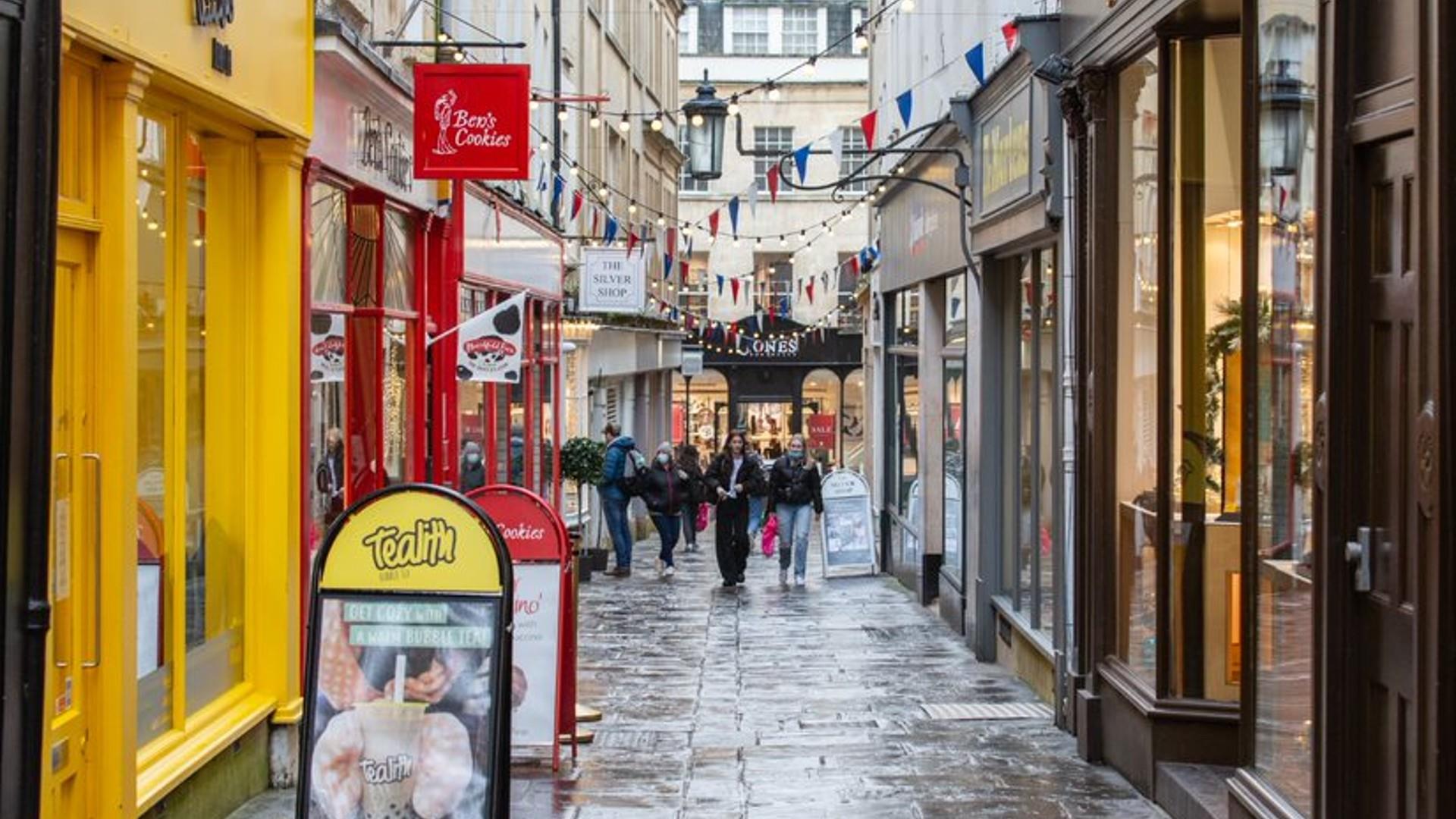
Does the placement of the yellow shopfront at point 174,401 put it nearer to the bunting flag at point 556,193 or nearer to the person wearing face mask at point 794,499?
the bunting flag at point 556,193

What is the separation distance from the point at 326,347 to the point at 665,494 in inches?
479

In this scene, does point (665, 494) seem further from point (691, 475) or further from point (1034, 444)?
point (1034, 444)

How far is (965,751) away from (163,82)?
18.7 ft

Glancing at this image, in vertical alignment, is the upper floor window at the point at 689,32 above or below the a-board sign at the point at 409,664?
above

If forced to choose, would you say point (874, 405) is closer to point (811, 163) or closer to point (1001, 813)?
point (1001, 813)

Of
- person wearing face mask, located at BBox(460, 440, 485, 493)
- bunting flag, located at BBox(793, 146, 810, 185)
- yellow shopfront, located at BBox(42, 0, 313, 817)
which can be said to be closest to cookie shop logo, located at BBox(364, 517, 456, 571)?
yellow shopfront, located at BBox(42, 0, 313, 817)

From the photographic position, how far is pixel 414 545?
24.7ft

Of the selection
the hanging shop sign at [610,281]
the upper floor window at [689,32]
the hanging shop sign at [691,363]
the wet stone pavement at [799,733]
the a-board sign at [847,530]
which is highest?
the upper floor window at [689,32]

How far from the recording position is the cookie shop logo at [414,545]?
7.50 m

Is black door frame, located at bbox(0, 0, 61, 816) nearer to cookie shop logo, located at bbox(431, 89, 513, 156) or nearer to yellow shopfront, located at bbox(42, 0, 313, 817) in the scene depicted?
yellow shopfront, located at bbox(42, 0, 313, 817)

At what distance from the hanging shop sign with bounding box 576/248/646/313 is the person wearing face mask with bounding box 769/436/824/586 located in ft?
15.4

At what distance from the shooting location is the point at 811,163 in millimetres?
58562

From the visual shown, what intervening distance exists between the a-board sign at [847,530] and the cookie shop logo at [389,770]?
16107mm

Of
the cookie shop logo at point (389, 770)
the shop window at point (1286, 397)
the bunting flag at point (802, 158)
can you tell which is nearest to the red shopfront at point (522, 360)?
the bunting flag at point (802, 158)
